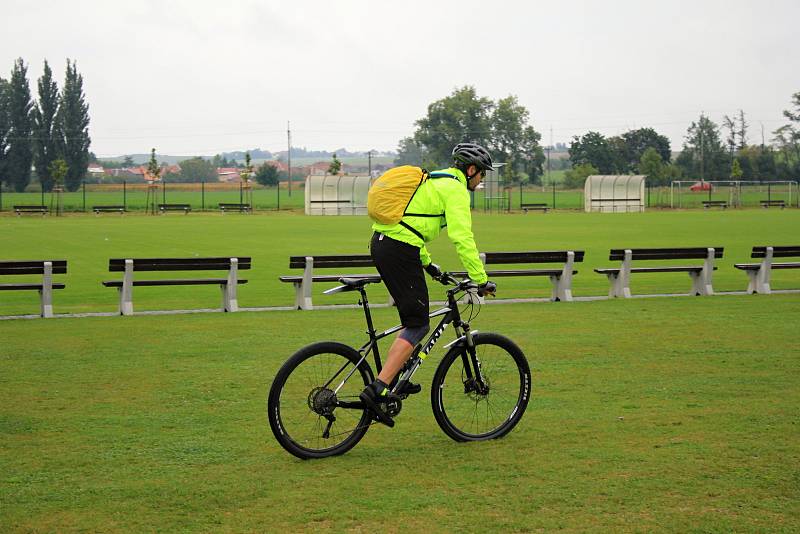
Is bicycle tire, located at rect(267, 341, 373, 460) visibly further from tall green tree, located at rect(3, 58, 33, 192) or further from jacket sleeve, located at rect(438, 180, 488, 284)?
tall green tree, located at rect(3, 58, 33, 192)

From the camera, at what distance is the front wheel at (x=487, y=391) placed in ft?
25.0

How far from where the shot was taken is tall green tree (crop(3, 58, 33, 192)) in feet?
Answer: 364

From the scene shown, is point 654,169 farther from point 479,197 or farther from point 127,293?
point 127,293

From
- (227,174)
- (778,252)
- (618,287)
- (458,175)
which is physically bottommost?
(618,287)

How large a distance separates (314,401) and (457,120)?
123m

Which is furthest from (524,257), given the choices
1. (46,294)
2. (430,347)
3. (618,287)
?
(430,347)

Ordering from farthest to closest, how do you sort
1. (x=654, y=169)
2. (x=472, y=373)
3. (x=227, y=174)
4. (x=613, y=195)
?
(x=227, y=174), (x=654, y=169), (x=613, y=195), (x=472, y=373)

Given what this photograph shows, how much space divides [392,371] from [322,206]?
212 feet

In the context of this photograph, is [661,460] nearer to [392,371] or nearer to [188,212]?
[392,371]

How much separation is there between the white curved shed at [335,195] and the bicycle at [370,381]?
63.2 metres

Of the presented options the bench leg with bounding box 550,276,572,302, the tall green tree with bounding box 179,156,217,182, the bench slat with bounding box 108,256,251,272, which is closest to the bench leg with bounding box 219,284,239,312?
the bench slat with bounding box 108,256,251,272

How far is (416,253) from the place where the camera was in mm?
7078

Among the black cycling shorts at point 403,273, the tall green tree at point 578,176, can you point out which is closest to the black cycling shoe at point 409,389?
the black cycling shorts at point 403,273

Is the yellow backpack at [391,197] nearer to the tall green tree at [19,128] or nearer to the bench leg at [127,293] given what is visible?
the bench leg at [127,293]
